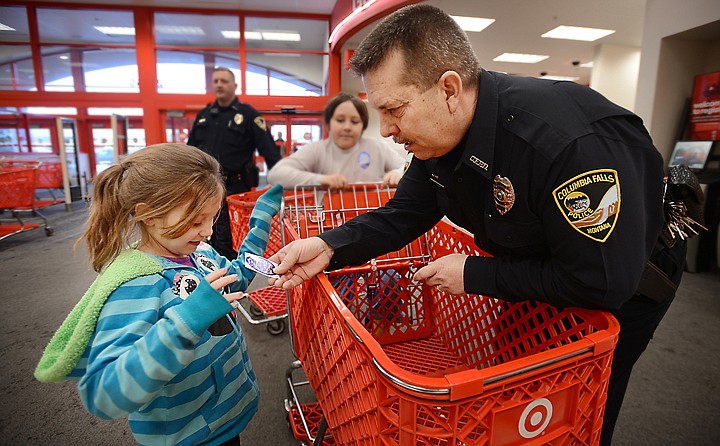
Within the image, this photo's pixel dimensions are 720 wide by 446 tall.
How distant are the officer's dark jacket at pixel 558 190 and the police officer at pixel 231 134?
3.07 metres

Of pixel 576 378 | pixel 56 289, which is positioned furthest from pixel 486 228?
pixel 56 289

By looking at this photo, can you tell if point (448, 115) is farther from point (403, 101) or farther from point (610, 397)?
point (610, 397)

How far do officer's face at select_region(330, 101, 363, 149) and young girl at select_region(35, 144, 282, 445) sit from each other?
164 centimetres

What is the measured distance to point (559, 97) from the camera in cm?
95

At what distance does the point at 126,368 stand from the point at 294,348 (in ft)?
2.86

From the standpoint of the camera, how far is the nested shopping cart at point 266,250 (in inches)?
102

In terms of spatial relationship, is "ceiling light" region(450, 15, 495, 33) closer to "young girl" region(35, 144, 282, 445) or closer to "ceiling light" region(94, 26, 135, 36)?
"young girl" region(35, 144, 282, 445)

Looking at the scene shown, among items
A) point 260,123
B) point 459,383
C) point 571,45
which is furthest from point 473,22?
point 459,383

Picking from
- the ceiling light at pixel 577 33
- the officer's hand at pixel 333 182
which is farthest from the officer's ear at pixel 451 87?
the ceiling light at pixel 577 33

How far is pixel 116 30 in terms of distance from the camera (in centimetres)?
1042

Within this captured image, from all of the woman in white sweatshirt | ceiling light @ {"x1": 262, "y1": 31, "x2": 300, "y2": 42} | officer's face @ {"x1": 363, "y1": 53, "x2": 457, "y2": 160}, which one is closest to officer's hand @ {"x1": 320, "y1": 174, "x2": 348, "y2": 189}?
the woman in white sweatshirt

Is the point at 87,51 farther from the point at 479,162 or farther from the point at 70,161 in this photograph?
the point at 479,162

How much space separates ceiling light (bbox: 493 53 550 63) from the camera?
35.2 feet

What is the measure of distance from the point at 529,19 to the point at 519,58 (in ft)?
12.4
